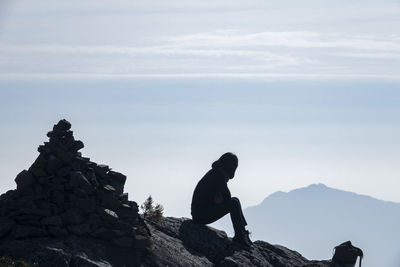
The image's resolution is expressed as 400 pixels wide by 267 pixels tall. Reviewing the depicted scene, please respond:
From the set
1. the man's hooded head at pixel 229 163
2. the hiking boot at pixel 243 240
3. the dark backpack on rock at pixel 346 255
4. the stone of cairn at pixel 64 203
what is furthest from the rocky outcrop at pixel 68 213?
the dark backpack on rock at pixel 346 255

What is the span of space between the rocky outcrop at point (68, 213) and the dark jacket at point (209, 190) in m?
3.43

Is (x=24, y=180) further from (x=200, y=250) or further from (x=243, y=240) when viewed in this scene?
(x=243, y=240)

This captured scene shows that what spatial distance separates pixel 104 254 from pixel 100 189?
2.34 meters

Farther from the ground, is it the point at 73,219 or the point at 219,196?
the point at 219,196

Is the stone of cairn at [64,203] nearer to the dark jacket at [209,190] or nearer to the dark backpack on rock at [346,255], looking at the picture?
the dark jacket at [209,190]

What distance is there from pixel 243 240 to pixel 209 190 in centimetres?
232

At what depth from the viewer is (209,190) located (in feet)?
92.7

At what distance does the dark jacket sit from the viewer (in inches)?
1107

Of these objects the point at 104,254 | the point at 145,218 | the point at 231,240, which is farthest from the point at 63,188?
the point at 231,240

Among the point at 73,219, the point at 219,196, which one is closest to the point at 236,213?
the point at 219,196

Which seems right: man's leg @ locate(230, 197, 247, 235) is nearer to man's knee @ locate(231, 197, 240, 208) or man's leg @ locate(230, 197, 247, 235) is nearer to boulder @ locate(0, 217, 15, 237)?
man's knee @ locate(231, 197, 240, 208)

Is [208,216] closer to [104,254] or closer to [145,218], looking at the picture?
[145,218]

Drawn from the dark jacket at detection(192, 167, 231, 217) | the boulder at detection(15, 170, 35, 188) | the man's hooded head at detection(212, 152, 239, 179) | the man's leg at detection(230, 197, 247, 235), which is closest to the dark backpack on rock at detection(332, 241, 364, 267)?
the man's leg at detection(230, 197, 247, 235)

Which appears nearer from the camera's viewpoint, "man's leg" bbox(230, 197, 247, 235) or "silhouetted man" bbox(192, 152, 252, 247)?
"man's leg" bbox(230, 197, 247, 235)
